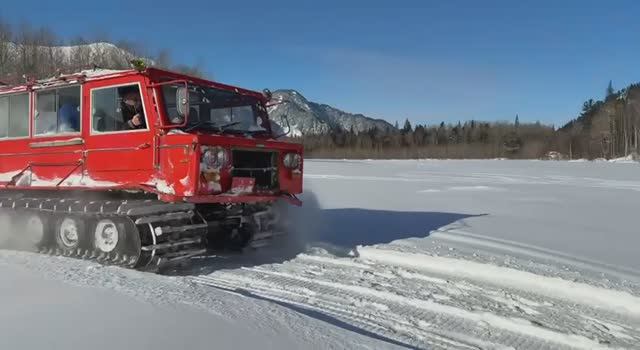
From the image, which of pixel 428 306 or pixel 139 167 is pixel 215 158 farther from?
pixel 428 306

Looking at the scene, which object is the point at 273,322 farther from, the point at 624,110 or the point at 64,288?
the point at 624,110

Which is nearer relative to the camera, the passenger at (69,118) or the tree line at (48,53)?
the passenger at (69,118)

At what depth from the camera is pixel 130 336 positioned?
4125 millimetres

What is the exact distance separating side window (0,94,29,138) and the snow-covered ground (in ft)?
6.64

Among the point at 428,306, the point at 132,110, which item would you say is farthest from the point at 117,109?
the point at 428,306

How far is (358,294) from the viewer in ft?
20.9

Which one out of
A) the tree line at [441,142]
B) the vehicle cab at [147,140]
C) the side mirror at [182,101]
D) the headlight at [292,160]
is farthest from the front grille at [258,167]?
the tree line at [441,142]

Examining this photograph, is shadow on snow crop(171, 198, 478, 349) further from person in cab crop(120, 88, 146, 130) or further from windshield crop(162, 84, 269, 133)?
person in cab crop(120, 88, 146, 130)

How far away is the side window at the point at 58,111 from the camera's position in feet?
26.7

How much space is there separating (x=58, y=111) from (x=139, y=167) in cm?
195

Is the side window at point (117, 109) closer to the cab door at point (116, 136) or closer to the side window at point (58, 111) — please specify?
the cab door at point (116, 136)

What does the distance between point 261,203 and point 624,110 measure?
312 ft

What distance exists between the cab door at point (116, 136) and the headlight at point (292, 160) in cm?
197

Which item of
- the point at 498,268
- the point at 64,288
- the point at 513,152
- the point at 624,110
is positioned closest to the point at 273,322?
the point at 64,288
